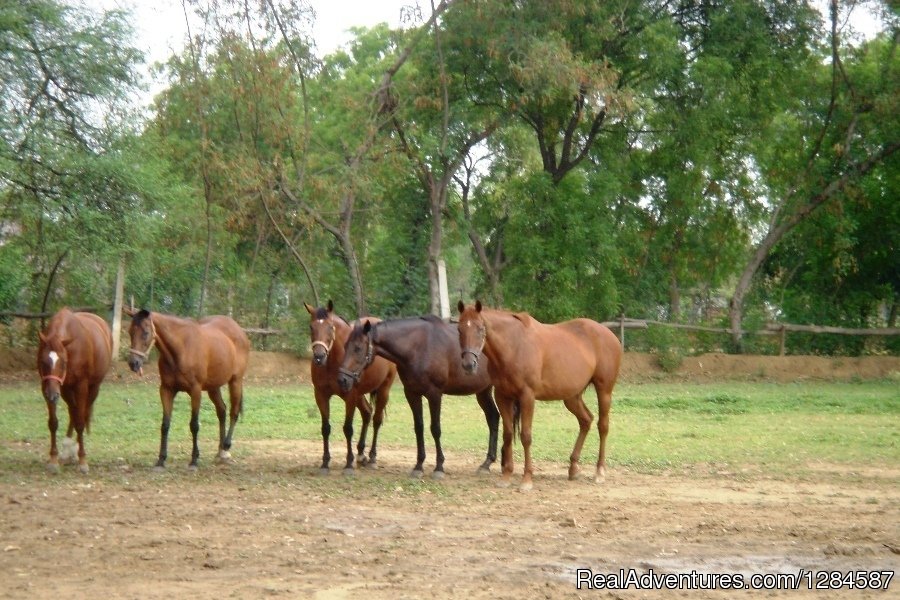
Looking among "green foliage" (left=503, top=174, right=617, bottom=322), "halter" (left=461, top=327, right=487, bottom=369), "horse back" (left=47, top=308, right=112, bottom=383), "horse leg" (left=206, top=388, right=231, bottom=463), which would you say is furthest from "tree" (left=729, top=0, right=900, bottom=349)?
"horse back" (left=47, top=308, right=112, bottom=383)

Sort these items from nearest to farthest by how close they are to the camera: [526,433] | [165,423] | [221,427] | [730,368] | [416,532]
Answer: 1. [416,532]
2. [526,433]
3. [165,423]
4. [221,427]
5. [730,368]

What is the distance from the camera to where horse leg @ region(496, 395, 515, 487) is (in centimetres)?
1115

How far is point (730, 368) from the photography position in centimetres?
2738

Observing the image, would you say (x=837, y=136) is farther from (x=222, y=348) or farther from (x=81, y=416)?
(x=81, y=416)

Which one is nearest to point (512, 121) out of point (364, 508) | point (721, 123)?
point (721, 123)

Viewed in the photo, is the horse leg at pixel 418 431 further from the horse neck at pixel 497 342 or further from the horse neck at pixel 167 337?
the horse neck at pixel 167 337

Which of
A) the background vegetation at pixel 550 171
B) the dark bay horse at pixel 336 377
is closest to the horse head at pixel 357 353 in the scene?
the dark bay horse at pixel 336 377

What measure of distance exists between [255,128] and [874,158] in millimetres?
16142

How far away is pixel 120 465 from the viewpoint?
12297 mm

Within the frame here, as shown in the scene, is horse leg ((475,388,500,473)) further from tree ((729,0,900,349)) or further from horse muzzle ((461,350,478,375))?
tree ((729,0,900,349))

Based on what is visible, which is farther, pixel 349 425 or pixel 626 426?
pixel 626 426

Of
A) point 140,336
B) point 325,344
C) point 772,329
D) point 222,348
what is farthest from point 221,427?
point 772,329

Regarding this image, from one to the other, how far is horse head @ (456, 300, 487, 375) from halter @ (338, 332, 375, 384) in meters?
1.21

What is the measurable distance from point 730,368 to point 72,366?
19317 millimetres
